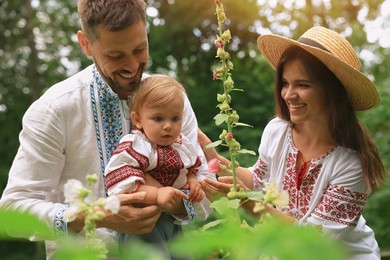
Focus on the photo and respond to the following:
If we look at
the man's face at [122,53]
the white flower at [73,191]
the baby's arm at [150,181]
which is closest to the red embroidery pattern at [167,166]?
the baby's arm at [150,181]

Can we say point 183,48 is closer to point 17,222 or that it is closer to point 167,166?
point 167,166

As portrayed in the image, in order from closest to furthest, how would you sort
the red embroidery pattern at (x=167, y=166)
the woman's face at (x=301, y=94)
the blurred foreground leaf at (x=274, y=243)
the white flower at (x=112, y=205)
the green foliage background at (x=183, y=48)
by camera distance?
1. the blurred foreground leaf at (x=274, y=243)
2. the white flower at (x=112, y=205)
3. the red embroidery pattern at (x=167, y=166)
4. the woman's face at (x=301, y=94)
5. the green foliage background at (x=183, y=48)

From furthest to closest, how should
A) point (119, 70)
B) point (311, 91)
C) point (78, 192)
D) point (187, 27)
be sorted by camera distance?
point (187, 27) → point (311, 91) → point (119, 70) → point (78, 192)

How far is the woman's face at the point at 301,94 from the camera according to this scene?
2240 mm

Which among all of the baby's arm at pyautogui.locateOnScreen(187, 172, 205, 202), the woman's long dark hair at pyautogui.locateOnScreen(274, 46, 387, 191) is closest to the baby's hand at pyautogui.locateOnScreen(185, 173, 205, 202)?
the baby's arm at pyautogui.locateOnScreen(187, 172, 205, 202)

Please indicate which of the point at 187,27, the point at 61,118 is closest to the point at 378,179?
the point at 61,118

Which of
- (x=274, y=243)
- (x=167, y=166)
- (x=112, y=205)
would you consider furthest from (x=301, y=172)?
(x=274, y=243)

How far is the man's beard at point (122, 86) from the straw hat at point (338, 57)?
642 millimetres

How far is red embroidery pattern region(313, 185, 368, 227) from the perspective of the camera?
2.28 meters

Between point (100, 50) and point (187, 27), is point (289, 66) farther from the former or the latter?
point (187, 27)

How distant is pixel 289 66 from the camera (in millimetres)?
2318

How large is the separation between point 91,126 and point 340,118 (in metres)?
0.93

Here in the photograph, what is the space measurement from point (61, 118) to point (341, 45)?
1.09 m

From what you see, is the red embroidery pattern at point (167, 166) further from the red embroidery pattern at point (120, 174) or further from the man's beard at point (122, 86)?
the man's beard at point (122, 86)
